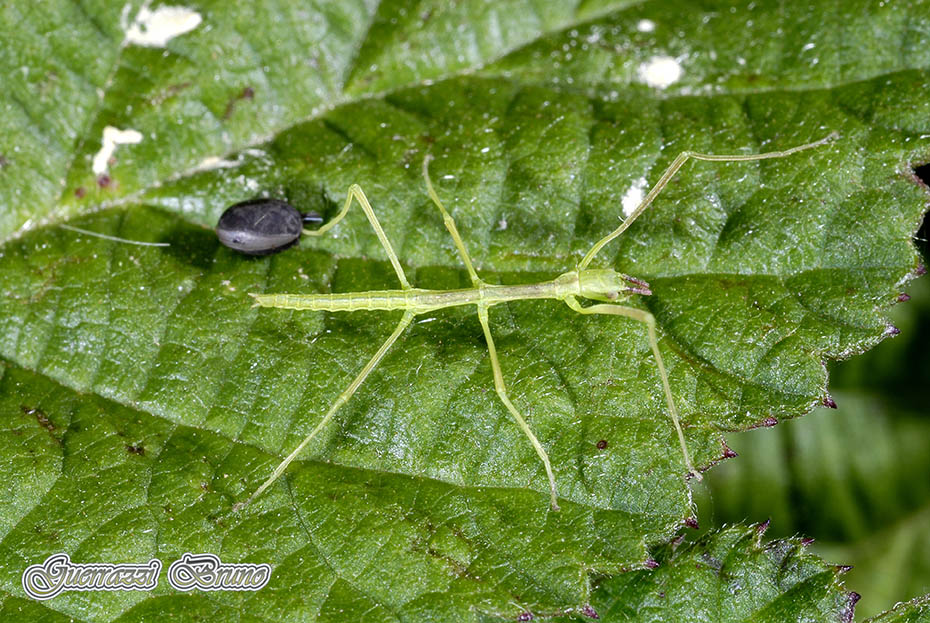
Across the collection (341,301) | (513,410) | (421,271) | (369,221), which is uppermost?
(369,221)

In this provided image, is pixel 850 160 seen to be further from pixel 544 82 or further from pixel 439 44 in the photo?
pixel 439 44

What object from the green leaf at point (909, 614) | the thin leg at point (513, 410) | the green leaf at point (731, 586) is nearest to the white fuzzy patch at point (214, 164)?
the thin leg at point (513, 410)

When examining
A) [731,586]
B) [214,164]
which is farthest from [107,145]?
[731,586]

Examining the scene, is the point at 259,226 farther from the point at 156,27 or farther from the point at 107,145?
the point at 156,27

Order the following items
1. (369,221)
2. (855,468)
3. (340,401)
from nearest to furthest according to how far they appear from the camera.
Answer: (340,401) → (369,221) → (855,468)

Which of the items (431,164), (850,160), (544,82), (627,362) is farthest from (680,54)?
(627,362)

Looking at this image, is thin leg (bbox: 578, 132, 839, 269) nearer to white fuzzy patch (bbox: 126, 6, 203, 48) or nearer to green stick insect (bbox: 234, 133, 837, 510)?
green stick insect (bbox: 234, 133, 837, 510)
